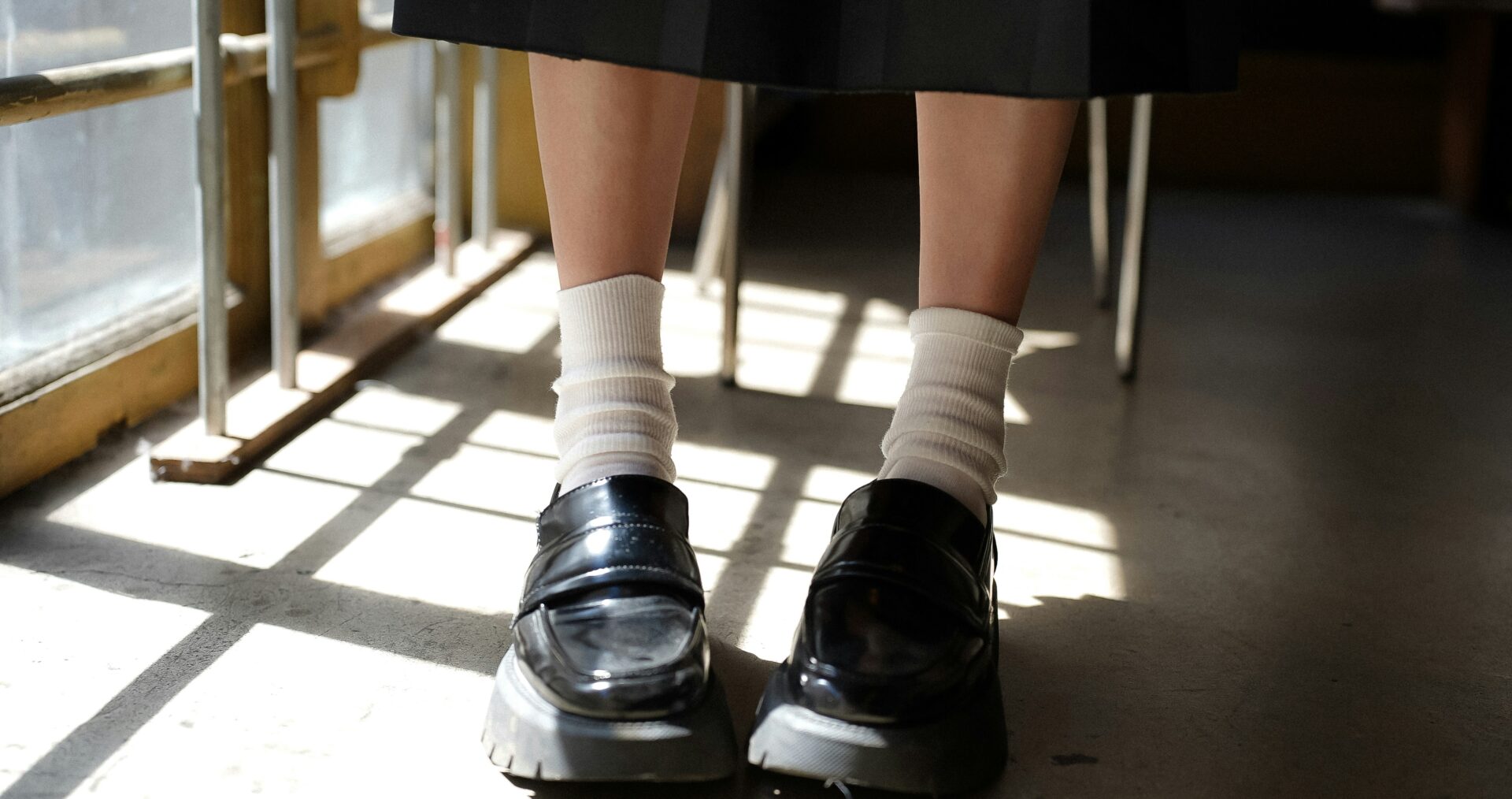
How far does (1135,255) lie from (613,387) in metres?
0.80

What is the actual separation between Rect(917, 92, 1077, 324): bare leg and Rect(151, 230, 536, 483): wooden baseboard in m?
0.54

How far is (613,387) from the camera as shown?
0.66 m

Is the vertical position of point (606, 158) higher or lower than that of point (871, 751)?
higher

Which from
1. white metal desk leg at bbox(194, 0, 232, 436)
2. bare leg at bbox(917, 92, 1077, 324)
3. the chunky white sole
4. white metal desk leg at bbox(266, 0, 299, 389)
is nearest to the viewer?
the chunky white sole

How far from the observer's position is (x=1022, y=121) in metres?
0.63

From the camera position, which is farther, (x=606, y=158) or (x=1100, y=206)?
(x=1100, y=206)

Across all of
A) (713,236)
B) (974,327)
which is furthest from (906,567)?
(713,236)

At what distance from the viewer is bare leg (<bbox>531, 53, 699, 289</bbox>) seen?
25.3 inches

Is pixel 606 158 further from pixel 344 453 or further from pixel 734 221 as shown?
pixel 734 221

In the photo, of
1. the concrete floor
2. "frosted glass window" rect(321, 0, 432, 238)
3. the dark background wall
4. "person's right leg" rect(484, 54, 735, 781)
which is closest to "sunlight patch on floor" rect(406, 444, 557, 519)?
the concrete floor

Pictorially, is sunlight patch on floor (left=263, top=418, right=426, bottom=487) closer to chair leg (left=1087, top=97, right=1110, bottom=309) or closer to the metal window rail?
the metal window rail

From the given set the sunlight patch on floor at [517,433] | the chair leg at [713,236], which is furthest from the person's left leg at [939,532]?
the chair leg at [713,236]

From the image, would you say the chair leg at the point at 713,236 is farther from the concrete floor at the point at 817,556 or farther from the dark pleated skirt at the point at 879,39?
the dark pleated skirt at the point at 879,39

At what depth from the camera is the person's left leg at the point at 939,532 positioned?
0.54 m
